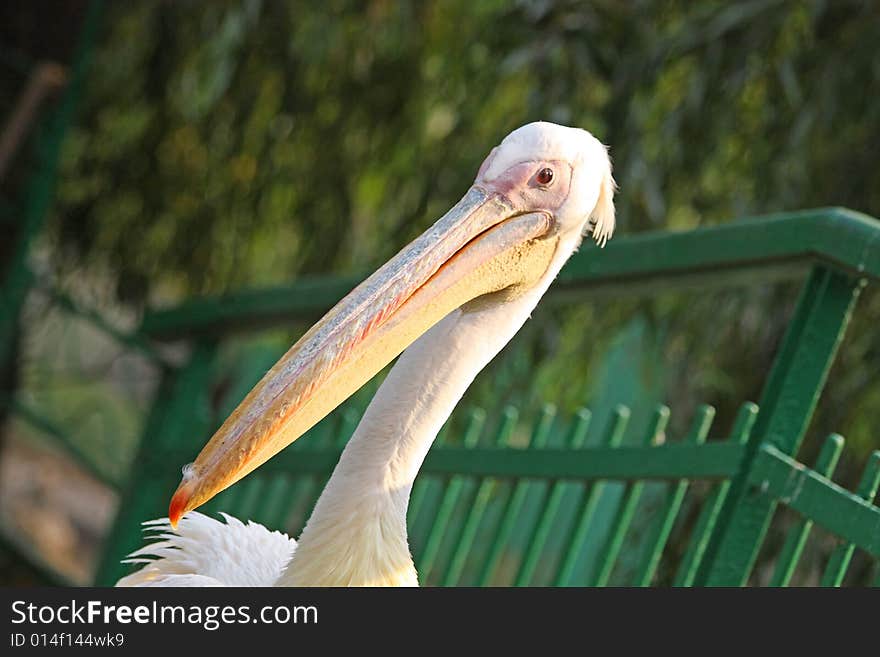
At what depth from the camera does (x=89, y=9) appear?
571 centimetres

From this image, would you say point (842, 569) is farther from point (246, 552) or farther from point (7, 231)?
point (7, 231)

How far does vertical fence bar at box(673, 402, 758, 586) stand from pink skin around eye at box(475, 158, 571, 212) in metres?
0.47

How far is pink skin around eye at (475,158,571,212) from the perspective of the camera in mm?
2551

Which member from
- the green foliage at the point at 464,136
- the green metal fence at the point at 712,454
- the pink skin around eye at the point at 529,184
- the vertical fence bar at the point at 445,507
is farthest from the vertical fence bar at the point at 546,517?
the green foliage at the point at 464,136

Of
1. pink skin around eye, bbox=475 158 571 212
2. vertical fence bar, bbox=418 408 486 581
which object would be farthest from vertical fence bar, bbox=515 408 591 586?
pink skin around eye, bbox=475 158 571 212

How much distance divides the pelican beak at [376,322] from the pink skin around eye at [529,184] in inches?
0.5

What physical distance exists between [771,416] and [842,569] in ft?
0.86

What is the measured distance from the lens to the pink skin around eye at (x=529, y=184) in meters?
2.55

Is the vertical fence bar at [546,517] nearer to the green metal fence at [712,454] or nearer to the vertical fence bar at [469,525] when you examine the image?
the green metal fence at [712,454]

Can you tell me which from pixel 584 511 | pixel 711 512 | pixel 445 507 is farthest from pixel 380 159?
pixel 711 512

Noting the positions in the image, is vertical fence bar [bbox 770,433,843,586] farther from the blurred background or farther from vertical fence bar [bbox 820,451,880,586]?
the blurred background

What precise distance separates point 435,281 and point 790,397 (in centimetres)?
59

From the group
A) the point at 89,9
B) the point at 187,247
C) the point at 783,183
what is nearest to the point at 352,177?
the point at 187,247

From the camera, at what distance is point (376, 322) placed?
2309mm
